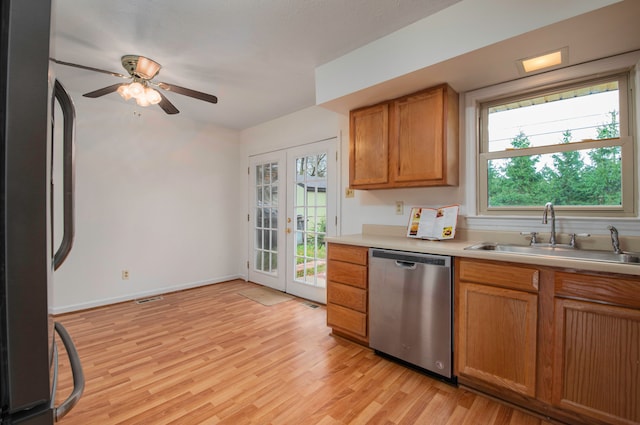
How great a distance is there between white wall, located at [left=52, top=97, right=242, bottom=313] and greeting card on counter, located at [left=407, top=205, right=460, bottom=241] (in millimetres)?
2970

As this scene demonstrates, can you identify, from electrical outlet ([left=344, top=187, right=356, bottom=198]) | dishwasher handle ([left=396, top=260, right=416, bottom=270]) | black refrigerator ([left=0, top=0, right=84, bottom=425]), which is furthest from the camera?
electrical outlet ([left=344, top=187, right=356, bottom=198])

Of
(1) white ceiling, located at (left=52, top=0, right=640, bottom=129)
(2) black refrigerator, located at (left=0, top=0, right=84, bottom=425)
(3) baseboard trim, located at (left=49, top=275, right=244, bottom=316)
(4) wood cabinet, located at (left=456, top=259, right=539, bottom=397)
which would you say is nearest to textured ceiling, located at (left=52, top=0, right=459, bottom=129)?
(1) white ceiling, located at (left=52, top=0, right=640, bottom=129)

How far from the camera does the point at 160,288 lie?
3742 mm

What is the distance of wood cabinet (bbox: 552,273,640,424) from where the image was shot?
132 centimetres

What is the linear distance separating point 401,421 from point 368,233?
1640 mm

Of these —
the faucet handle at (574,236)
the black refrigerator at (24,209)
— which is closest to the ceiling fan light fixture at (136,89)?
the black refrigerator at (24,209)

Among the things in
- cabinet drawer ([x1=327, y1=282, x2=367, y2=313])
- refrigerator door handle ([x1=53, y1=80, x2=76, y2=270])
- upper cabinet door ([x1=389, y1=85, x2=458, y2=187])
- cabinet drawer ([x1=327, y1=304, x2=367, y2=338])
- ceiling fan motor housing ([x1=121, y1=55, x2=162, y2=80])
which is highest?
ceiling fan motor housing ([x1=121, y1=55, x2=162, y2=80])

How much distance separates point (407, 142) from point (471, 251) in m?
1.02

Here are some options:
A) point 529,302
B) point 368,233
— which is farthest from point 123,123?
point 529,302

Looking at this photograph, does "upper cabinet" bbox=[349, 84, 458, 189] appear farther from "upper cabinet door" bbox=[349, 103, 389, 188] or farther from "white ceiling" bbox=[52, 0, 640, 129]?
"white ceiling" bbox=[52, 0, 640, 129]

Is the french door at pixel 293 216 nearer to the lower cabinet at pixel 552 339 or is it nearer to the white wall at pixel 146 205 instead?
the white wall at pixel 146 205

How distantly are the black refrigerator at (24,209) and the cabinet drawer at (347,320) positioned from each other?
2.07m

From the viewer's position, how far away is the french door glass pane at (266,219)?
13.3 ft

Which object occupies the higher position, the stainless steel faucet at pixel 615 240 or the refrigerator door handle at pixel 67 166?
the refrigerator door handle at pixel 67 166
